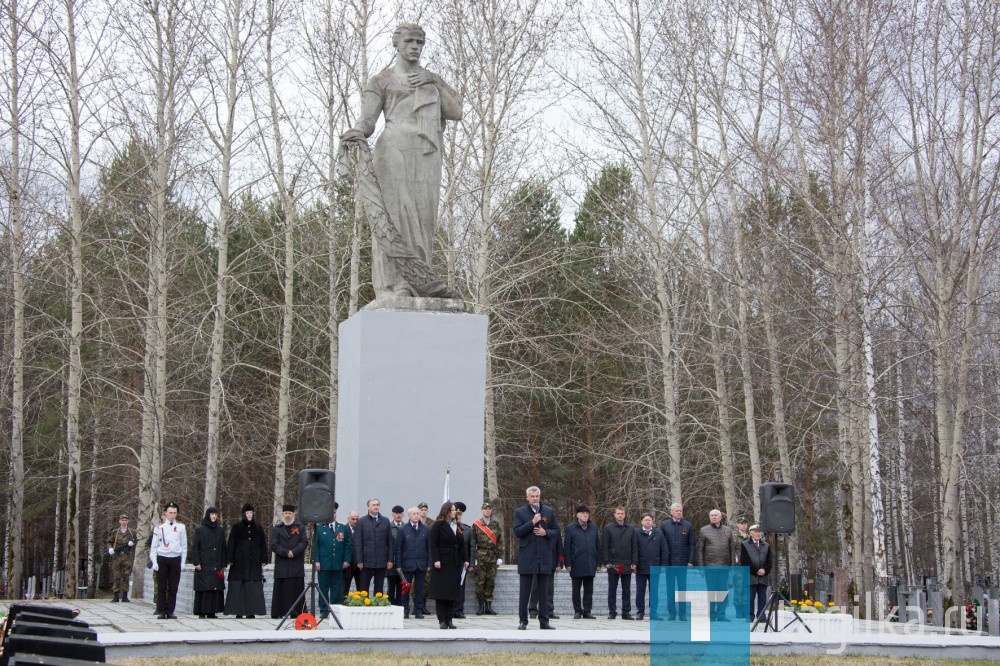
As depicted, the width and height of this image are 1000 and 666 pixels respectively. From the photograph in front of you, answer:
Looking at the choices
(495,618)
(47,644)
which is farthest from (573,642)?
(47,644)

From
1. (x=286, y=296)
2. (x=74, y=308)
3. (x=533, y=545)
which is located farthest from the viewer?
(x=286, y=296)

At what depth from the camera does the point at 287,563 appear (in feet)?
45.7

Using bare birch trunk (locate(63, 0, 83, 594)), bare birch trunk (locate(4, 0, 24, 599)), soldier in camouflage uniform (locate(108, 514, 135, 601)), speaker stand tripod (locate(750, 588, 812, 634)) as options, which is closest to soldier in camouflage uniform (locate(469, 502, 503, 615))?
speaker stand tripod (locate(750, 588, 812, 634))

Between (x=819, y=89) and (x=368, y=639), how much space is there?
11.7 m

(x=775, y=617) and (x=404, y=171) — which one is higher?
(x=404, y=171)

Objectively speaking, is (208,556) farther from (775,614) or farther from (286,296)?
(286,296)

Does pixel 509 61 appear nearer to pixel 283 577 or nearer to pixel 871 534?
pixel 871 534

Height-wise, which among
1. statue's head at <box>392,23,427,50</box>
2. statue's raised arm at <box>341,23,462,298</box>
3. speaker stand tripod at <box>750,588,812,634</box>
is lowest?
speaker stand tripod at <box>750,588,812,634</box>

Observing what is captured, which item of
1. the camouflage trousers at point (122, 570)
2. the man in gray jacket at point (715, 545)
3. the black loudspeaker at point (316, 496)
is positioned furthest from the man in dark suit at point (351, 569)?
the camouflage trousers at point (122, 570)

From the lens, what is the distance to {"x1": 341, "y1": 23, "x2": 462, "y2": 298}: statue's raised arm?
48.8 ft

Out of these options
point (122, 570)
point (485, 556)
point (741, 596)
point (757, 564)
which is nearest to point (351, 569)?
point (485, 556)

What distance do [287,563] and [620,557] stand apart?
389 cm

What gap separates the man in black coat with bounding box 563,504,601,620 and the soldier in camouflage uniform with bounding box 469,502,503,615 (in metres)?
0.85

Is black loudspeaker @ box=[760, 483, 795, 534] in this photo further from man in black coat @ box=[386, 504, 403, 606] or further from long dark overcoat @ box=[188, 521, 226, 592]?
long dark overcoat @ box=[188, 521, 226, 592]
